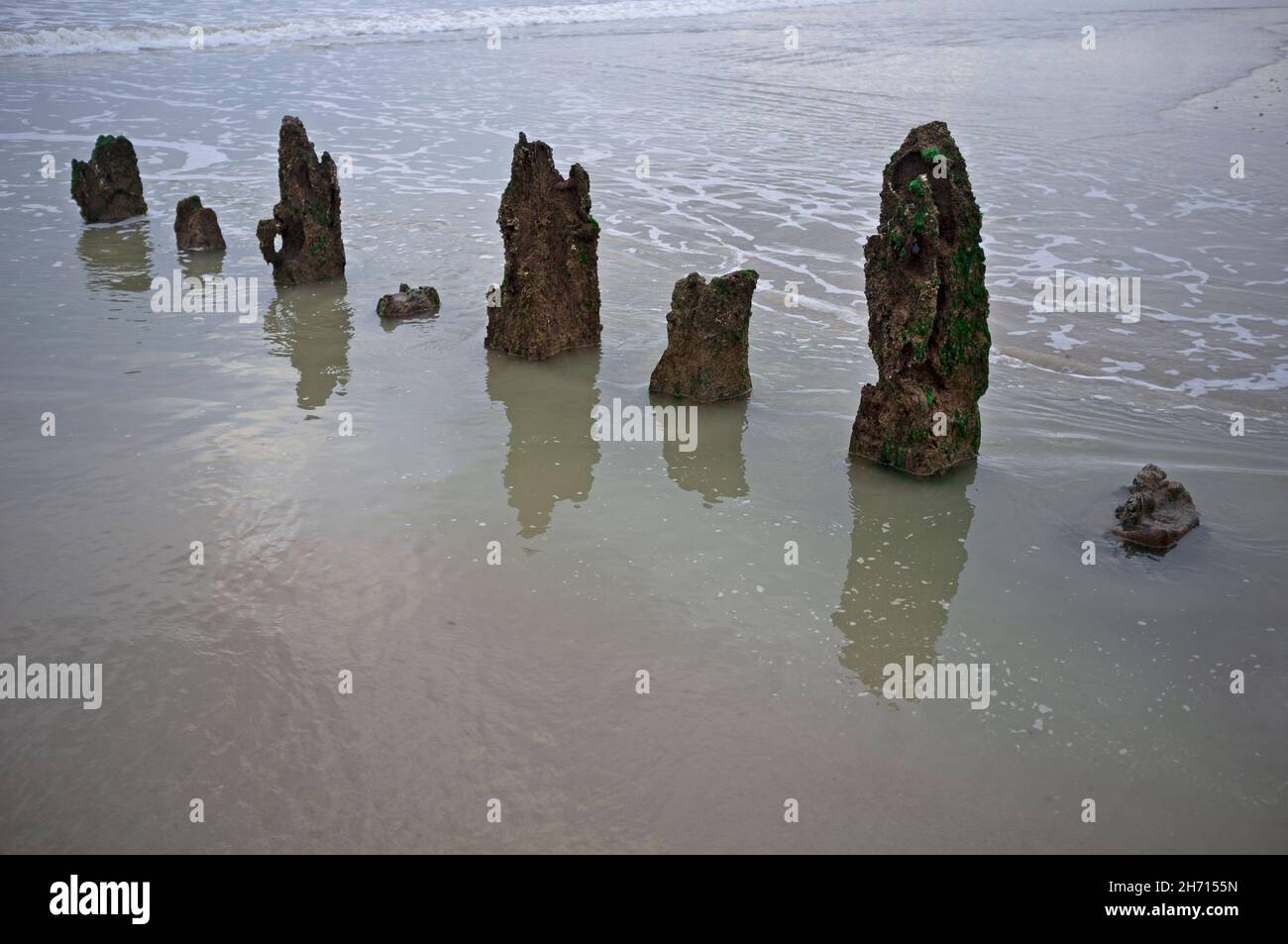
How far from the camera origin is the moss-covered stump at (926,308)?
6.59 m

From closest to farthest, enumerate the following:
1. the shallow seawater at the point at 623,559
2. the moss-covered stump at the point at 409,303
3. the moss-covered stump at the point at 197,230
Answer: the shallow seawater at the point at 623,559 → the moss-covered stump at the point at 409,303 → the moss-covered stump at the point at 197,230

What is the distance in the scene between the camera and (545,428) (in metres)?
7.47

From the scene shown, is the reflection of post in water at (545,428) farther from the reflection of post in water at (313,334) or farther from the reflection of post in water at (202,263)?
the reflection of post in water at (202,263)

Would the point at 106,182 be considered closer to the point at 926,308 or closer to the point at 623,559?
the point at 623,559

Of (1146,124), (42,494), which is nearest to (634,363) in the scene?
(42,494)

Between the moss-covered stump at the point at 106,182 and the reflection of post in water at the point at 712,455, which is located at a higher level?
the moss-covered stump at the point at 106,182

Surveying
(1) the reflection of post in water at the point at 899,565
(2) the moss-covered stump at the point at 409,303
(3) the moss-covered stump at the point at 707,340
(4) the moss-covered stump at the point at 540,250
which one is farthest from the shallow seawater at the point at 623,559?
(4) the moss-covered stump at the point at 540,250

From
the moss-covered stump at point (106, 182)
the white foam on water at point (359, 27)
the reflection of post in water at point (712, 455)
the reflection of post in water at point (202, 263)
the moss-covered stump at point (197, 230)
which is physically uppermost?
the white foam on water at point (359, 27)

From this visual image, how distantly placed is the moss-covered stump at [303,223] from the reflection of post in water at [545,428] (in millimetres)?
2684

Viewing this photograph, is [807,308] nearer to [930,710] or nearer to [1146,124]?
[930,710]

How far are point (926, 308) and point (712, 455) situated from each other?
5.05 ft

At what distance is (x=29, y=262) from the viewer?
1080cm

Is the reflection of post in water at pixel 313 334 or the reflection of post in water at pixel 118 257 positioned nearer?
the reflection of post in water at pixel 313 334

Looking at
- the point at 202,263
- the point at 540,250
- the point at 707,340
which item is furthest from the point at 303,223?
the point at 707,340
